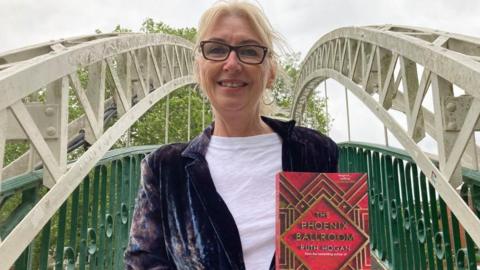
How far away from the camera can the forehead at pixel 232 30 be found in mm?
1510

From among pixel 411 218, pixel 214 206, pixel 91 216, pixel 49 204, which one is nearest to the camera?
pixel 214 206

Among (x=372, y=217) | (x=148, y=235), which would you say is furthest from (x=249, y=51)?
(x=372, y=217)

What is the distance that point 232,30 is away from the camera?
1.52 meters

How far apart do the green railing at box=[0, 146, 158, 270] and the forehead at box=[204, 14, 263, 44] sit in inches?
79.5

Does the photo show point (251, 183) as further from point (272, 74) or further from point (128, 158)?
point (128, 158)

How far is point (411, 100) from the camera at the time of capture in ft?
14.5

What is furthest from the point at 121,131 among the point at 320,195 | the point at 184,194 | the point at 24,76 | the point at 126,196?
the point at 320,195

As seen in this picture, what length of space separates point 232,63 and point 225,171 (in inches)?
14.3

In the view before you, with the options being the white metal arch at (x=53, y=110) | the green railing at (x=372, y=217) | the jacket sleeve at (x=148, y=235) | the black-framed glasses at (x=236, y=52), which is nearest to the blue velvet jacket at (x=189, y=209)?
the jacket sleeve at (x=148, y=235)

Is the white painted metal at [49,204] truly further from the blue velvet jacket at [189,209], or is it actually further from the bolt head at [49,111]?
the blue velvet jacket at [189,209]

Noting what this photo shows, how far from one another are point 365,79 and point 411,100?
1991mm

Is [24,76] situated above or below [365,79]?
above

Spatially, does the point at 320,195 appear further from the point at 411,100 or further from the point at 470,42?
the point at 411,100

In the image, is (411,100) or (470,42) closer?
(470,42)
